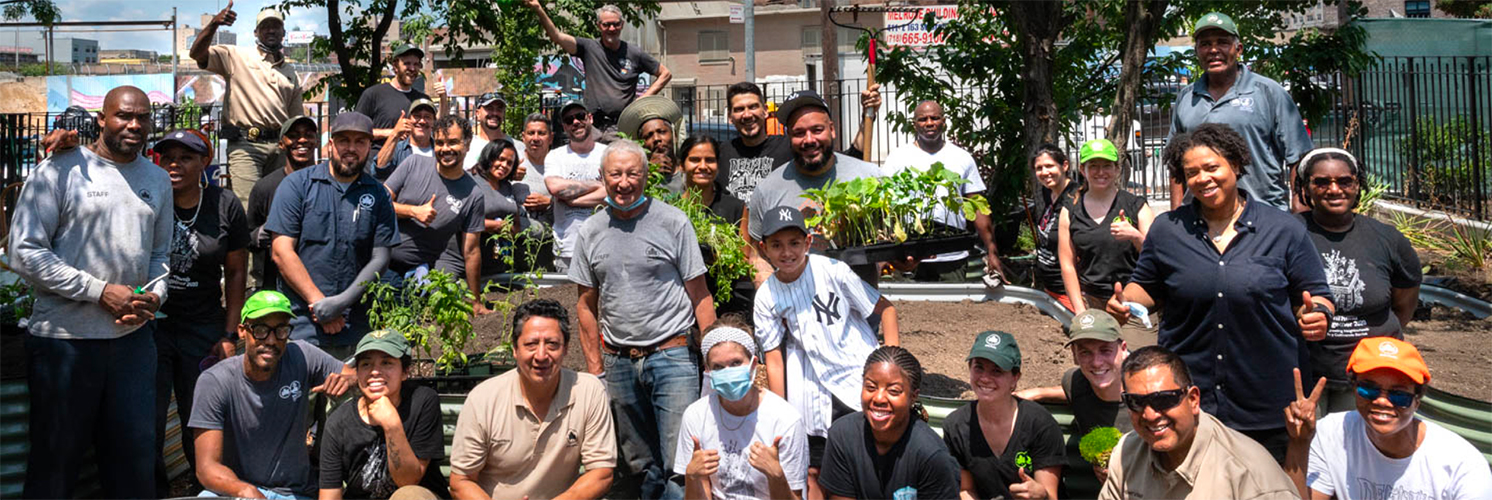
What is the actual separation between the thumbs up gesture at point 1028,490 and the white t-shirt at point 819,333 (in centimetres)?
81

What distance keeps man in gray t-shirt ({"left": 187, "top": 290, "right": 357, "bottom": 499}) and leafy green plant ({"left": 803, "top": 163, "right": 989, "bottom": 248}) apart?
245cm

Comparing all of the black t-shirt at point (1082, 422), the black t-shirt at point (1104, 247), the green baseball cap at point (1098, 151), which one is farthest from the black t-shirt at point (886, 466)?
the green baseball cap at point (1098, 151)

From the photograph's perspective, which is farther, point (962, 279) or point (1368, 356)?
point (962, 279)

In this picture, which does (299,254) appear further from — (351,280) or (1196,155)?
(1196,155)

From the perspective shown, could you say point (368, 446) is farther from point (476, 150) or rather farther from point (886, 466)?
point (476, 150)

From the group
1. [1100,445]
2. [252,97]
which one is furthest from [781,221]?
[252,97]

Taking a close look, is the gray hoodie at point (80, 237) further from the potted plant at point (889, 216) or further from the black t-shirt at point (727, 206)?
the potted plant at point (889, 216)

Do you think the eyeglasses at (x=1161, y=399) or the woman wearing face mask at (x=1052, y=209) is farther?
the woman wearing face mask at (x=1052, y=209)

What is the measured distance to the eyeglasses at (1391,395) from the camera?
4125 millimetres

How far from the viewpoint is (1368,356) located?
4129 mm

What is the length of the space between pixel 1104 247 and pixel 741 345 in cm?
247

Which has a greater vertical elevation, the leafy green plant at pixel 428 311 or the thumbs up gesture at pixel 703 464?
the leafy green plant at pixel 428 311

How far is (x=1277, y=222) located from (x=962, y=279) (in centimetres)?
568

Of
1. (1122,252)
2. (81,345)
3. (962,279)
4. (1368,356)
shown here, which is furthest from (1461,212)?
(81,345)
